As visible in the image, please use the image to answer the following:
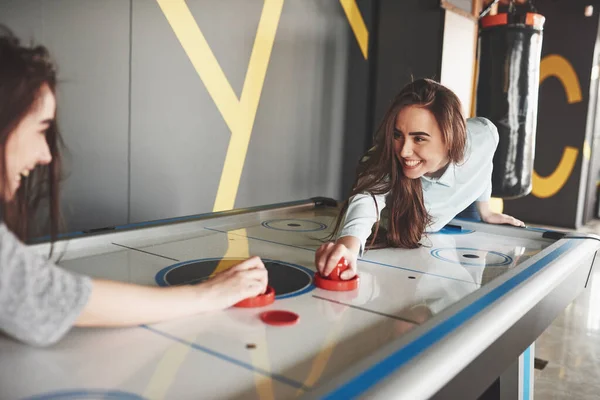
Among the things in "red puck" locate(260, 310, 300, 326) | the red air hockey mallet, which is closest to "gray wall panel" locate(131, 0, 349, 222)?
the red air hockey mallet

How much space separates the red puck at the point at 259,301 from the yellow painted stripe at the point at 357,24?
2.89 m

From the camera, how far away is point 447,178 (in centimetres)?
162

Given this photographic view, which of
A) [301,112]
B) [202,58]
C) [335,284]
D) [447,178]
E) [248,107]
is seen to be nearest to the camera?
[335,284]

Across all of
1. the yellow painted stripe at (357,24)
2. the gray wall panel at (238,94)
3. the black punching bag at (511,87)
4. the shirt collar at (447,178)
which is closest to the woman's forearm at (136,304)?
the shirt collar at (447,178)

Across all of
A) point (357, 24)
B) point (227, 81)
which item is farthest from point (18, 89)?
point (357, 24)

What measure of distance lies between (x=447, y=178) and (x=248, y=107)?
4.95 ft

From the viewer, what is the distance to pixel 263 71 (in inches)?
115

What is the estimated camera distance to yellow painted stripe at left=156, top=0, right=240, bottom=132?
2377 millimetres

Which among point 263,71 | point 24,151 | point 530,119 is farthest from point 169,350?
point 530,119

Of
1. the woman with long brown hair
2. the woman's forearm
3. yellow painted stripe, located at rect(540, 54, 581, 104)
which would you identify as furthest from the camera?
yellow painted stripe, located at rect(540, 54, 581, 104)

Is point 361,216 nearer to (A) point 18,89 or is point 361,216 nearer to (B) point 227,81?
(A) point 18,89

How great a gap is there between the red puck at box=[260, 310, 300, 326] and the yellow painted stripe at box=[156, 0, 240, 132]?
1852 mm

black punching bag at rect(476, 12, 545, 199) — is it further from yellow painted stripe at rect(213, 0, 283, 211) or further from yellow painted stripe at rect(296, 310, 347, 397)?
yellow painted stripe at rect(296, 310, 347, 397)

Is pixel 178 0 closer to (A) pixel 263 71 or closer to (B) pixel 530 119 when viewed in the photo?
(A) pixel 263 71
